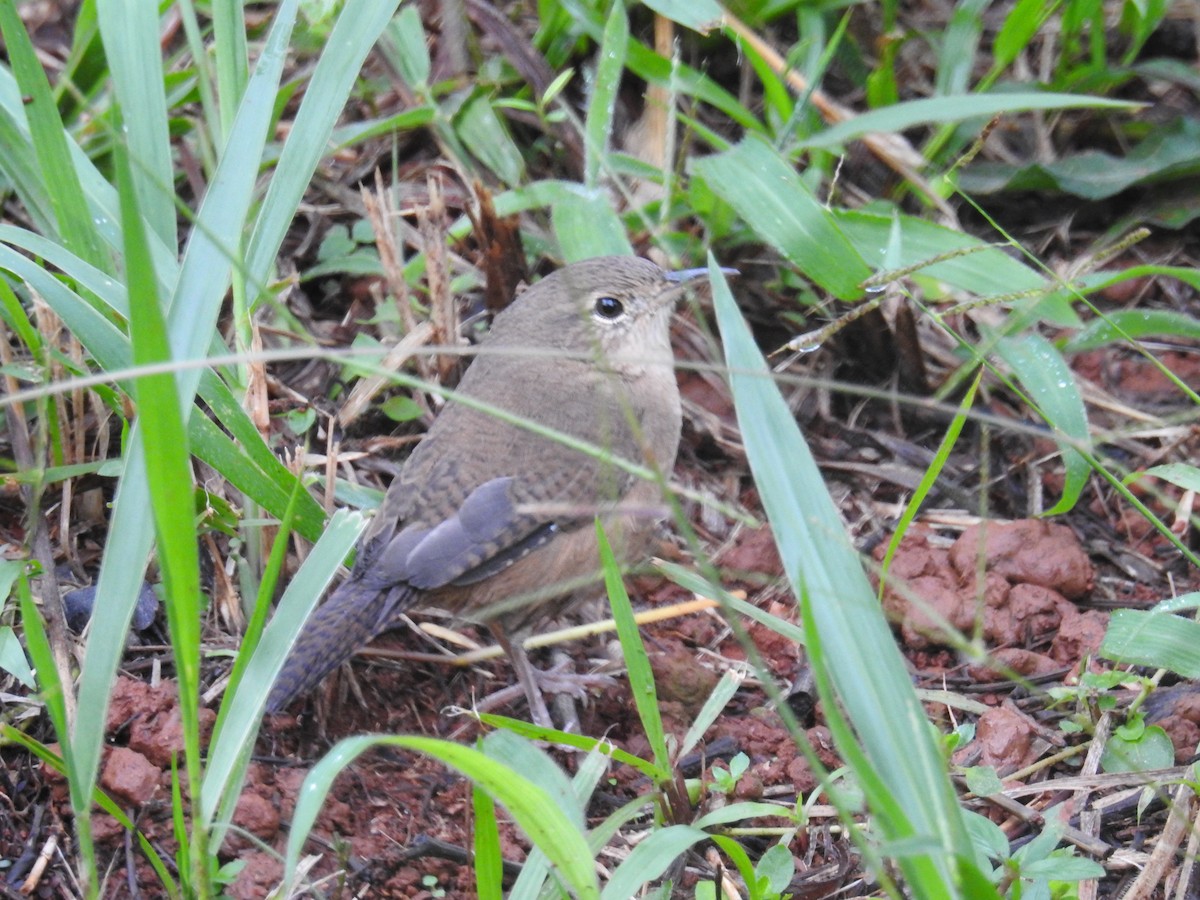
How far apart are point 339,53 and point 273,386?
4.39ft

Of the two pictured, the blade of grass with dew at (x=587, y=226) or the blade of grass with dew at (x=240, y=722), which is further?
the blade of grass with dew at (x=587, y=226)

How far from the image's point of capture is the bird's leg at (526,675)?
159 inches

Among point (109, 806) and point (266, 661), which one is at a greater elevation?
point (266, 661)

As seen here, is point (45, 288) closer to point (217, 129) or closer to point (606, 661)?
point (217, 129)

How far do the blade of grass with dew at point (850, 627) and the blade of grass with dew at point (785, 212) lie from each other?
1.43 metres

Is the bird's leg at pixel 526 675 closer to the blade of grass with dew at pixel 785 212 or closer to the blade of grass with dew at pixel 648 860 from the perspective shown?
the blade of grass with dew at pixel 648 860

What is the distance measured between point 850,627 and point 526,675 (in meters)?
1.72

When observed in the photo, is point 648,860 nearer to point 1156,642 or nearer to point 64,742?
point 64,742

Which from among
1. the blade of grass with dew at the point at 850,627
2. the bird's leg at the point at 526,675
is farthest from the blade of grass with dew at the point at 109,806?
the blade of grass with dew at the point at 850,627

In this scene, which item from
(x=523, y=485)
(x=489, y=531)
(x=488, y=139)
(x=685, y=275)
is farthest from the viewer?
(x=488, y=139)

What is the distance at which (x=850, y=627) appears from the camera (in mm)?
2547

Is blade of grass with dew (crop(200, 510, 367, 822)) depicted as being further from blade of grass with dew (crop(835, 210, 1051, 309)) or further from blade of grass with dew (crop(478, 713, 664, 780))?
blade of grass with dew (crop(835, 210, 1051, 309))

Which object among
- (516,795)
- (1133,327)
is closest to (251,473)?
(516,795)

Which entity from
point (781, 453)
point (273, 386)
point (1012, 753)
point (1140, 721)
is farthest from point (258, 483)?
point (1140, 721)
